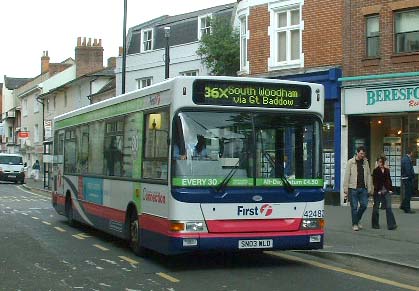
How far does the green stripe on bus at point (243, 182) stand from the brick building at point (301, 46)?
1199 centimetres

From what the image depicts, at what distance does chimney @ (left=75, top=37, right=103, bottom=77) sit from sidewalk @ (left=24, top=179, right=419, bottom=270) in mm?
41467

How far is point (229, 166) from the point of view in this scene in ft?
30.5

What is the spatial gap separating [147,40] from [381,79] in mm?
19637

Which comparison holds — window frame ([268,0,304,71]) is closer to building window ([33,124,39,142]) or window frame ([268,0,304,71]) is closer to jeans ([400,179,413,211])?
jeans ([400,179,413,211])

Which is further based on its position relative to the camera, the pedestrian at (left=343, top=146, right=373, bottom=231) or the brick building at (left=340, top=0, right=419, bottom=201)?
the brick building at (left=340, top=0, right=419, bottom=201)

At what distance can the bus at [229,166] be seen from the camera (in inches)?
361

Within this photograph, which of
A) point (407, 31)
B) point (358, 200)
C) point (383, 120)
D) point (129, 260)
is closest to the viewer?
point (129, 260)

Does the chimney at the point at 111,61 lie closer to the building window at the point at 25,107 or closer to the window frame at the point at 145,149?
the building window at the point at 25,107

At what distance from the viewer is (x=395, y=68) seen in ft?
66.0

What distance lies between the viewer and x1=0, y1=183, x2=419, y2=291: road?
838cm

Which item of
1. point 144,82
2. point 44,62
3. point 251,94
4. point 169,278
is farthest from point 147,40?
point 44,62

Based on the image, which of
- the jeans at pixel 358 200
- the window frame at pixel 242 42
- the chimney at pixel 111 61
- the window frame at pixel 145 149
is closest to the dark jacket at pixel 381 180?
the jeans at pixel 358 200

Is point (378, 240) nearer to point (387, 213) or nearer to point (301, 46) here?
point (387, 213)

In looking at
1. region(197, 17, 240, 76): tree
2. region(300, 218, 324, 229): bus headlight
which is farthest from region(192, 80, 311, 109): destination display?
region(197, 17, 240, 76): tree
